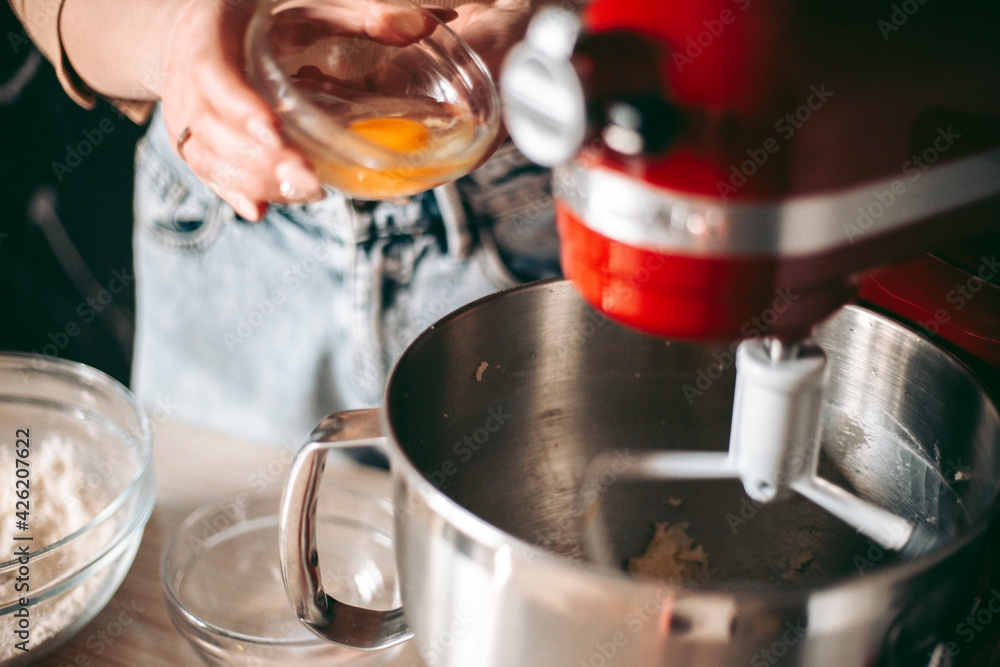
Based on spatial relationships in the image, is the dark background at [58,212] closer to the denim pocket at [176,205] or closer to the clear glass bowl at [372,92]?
the denim pocket at [176,205]

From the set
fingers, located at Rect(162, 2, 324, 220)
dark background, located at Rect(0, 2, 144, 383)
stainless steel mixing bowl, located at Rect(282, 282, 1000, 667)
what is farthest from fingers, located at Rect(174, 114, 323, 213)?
dark background, located at Rect(0, 2, 144, 383)

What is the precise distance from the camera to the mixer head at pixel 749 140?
319 millimetres

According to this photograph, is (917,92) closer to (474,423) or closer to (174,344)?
(474,423)

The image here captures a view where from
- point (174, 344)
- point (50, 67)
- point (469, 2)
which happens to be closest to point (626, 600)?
point (469, 2)

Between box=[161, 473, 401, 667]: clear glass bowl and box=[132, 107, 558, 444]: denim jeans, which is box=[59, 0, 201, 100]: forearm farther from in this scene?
box=[161, 473, 401, 667]: clear glass bowl

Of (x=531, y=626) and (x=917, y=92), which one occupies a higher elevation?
(x=917, y=92)

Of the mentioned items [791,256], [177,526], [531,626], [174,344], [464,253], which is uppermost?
[791,256]

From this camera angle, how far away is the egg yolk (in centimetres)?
57

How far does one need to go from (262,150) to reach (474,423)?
0.22 metres

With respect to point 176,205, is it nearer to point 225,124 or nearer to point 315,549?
point 225,124

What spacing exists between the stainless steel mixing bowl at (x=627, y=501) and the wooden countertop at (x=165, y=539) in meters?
0.15

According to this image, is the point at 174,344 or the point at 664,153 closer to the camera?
the point at 664,153

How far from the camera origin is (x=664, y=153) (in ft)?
1.06

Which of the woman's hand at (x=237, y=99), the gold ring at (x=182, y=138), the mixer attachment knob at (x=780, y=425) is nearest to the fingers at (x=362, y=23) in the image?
the woman's hand at (x=237, y=99)
